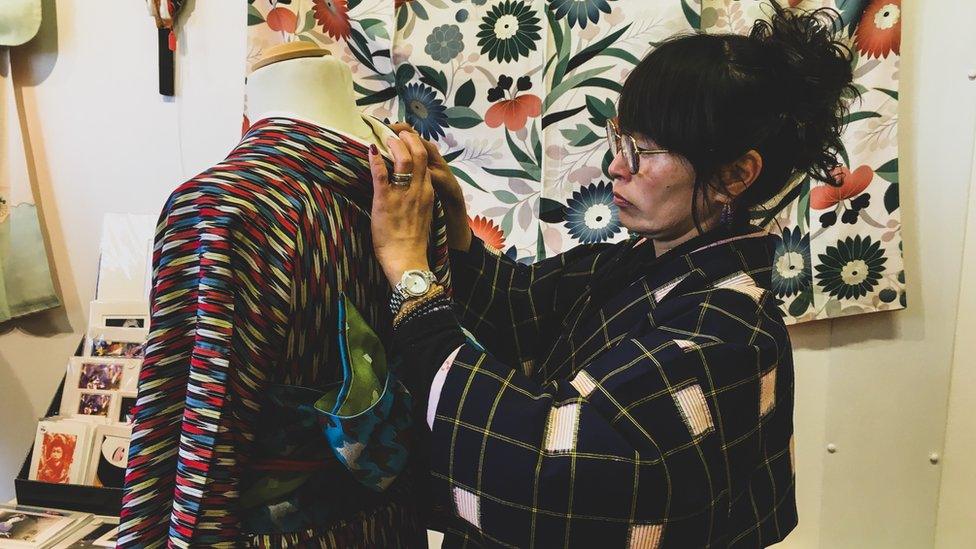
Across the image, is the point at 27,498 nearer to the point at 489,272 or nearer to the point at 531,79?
the point at 489,272

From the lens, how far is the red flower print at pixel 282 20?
1443 mm

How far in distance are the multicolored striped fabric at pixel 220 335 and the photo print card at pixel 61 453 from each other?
774mm

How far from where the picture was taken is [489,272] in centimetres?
97

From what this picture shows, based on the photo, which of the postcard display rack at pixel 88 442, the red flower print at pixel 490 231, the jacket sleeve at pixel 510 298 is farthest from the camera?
the red flower print at pixel 490 231

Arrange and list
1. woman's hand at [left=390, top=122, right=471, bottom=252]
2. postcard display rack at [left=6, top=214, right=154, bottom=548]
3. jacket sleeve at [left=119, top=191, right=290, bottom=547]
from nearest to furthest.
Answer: jacket sleeve at [left=119, top=191, right=290, bottom=547], woman's hand at [left=390, top=122, right=471, bottom=252], postcard display rack at [left=6, top=214, right=154, bottom=548]

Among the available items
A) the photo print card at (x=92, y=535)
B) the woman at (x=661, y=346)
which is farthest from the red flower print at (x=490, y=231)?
the photo print card at (x=92, y=535)

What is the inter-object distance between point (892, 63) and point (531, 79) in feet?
2.55

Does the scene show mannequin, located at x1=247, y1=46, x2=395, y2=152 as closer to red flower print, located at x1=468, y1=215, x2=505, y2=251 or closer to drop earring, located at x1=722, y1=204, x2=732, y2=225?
drop earring, located at x1=722, y1=204, x2=732, y2=225

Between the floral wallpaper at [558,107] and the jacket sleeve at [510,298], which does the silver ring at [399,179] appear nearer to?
the jacket sleeve at [510,298]

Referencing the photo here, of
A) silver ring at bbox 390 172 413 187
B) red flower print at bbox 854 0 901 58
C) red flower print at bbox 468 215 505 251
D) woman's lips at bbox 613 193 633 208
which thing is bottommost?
red flower print at bbox 468 215 505 251

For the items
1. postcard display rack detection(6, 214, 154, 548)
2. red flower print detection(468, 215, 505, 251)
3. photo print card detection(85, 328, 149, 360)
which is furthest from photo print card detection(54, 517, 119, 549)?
red flower print detection(468, 215, 505, 251)

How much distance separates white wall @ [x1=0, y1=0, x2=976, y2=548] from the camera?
138 cm

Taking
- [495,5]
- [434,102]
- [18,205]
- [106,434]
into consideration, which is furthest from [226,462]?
[18,205]

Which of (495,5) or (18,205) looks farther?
(18,205)
